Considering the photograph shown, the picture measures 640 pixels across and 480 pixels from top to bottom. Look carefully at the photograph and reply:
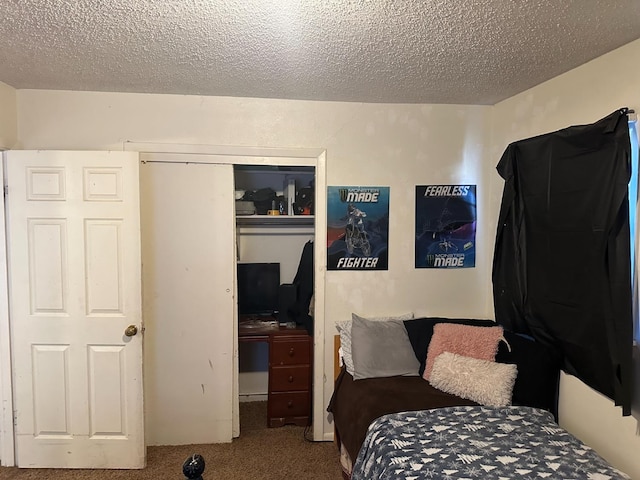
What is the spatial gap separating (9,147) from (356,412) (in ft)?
8.77

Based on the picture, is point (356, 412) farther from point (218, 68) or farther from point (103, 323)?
point (218, 68)

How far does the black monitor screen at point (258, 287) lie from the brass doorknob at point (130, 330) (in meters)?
1.04

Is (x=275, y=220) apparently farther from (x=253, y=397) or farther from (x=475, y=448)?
(x=475, y=448)

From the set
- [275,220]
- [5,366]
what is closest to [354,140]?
[275,220]

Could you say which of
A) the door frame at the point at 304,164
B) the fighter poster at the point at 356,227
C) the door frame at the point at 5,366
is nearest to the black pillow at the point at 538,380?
the fighter poster at the point at 356,227

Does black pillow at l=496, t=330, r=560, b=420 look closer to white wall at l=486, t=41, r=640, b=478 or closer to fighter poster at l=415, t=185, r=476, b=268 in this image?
white wall at l=486, t=41, r=640, b=478

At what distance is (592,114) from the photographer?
7.66ft

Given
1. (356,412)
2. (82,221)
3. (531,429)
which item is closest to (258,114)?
(82,221)

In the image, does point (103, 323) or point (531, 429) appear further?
point (103, 323)

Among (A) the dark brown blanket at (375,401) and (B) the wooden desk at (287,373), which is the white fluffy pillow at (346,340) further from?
(B) the wooden desk at (287,373)

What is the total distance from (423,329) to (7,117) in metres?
2.94

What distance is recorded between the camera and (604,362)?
2.20 meters

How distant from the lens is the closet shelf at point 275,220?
3639mm

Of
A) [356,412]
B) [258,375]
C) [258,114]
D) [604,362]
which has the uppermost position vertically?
[258,114]
